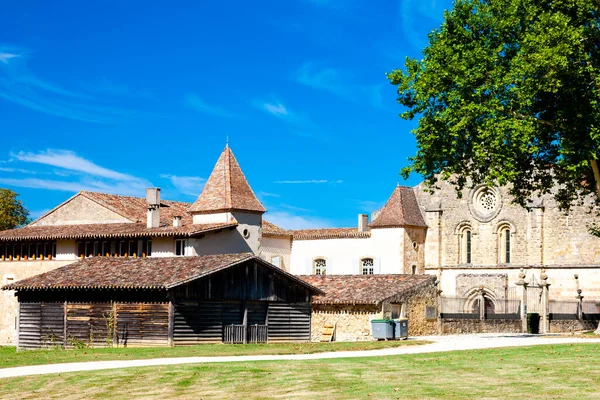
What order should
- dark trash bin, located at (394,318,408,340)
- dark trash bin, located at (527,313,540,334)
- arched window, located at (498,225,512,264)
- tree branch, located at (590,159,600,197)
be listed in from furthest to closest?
arched window, located at (498,225,512,264) → dark trash bin, located at (527,313,540,334) → dark trash bin, located at (394,318,408,340) → tree branch, located at (590,159,600,197)

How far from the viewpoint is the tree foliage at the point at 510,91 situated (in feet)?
113

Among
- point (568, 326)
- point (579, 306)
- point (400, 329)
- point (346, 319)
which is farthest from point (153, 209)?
point (579, 306)

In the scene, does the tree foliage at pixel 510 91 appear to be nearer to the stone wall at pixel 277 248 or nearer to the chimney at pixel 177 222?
the chimney at pixel 177 222

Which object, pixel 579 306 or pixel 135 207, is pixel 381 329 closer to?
pixel 579 306

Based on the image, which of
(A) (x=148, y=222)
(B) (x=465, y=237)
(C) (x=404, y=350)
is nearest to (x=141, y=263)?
(A) (x=148, y=222)

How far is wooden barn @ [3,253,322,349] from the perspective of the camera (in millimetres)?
36500

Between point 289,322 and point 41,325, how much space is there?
1098cm

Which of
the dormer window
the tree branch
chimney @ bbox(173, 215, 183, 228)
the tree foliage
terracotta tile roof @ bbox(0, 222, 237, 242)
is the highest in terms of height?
the tree foliage

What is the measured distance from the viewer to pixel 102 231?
5175 centimetres

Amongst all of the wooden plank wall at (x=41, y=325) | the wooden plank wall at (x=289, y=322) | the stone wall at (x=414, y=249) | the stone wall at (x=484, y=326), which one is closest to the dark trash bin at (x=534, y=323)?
the stone wall at (x=484, y=326)

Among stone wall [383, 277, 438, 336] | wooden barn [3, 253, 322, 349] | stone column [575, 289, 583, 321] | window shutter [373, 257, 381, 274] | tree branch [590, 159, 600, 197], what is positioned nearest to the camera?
wooden barn [3, 253, 322, 349]

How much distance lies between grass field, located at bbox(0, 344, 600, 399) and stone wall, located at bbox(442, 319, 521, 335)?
2327 centimetres

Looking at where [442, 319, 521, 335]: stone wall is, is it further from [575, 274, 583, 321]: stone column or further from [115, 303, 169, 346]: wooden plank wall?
[115, 303, 169, 346]: wooden plank wall

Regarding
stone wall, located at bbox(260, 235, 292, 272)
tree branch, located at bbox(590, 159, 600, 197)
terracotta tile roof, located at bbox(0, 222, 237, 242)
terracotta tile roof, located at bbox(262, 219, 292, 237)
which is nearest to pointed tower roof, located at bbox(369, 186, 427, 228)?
terracotta tile roof, located at bbox(262, 219, 292, 237)
